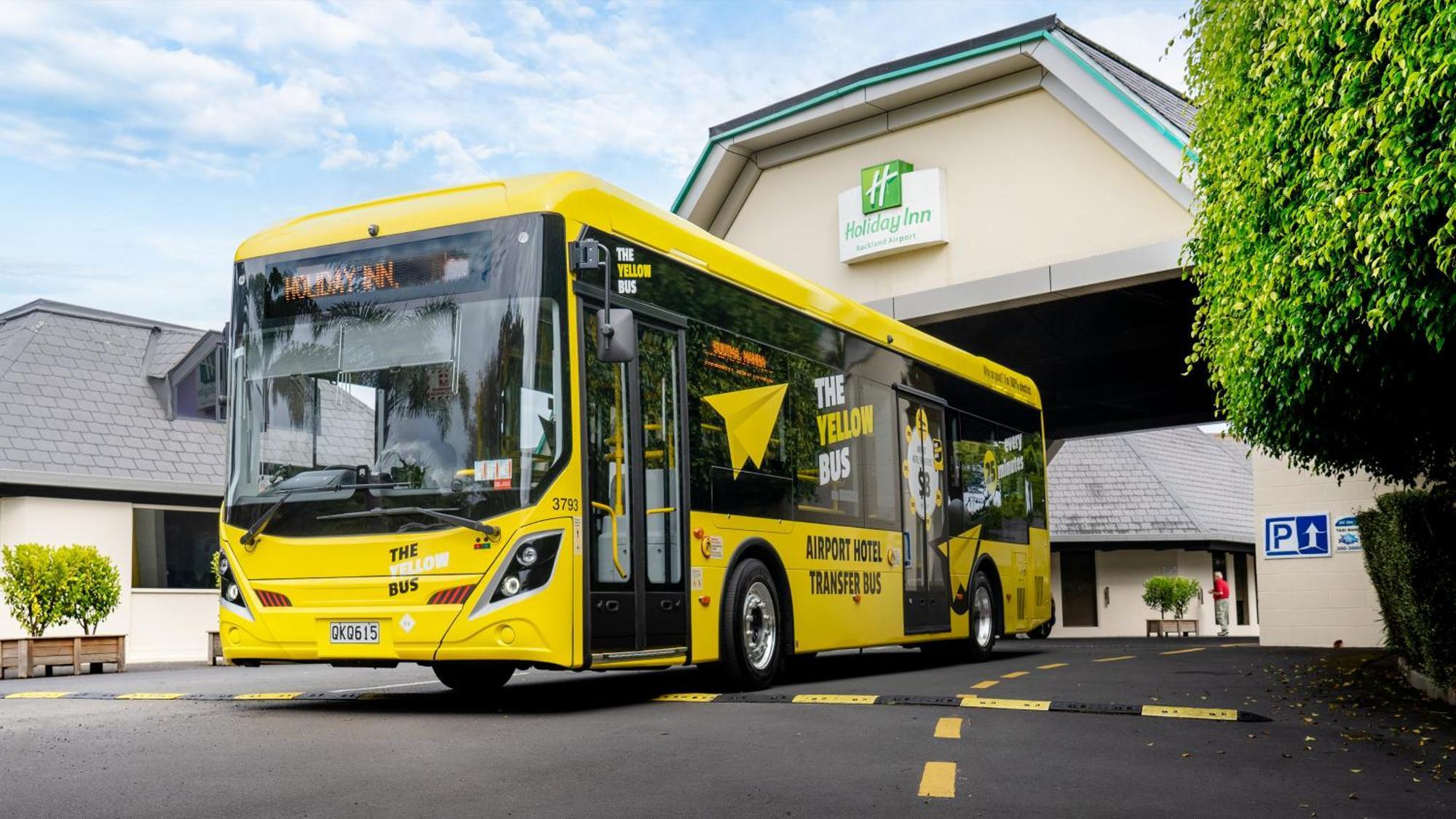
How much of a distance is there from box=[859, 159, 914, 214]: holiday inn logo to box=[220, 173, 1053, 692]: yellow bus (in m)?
12.9

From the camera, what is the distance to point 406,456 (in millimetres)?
9586

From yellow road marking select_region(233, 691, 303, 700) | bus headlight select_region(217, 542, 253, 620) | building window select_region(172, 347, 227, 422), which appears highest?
building window select_region(172, 347, 227, 422)

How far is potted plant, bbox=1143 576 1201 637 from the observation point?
42156mm

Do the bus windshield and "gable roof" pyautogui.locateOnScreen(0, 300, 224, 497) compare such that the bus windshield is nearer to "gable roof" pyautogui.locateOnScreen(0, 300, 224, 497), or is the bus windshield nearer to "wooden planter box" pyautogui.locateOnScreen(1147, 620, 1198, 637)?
"gable roof" pyautogui.locateOnScreen(0, 300, 224, 497)

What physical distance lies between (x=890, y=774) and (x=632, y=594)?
10.8 feet

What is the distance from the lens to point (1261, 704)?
437 inches

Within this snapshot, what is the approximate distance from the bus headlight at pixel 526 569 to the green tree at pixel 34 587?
44.7 ft

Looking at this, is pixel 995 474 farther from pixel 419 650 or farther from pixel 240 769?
pixel 240 769

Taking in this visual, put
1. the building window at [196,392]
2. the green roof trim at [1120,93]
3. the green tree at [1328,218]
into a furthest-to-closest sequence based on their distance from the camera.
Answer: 1. the building window at [196,392]
2. the green roof trim at [1120,93]
3. the green tree at [1328,218]

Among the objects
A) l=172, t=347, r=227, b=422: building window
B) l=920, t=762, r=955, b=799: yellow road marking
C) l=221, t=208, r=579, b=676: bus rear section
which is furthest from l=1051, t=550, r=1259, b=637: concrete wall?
l=920, t=762, r=955, b=799: yellow road marking

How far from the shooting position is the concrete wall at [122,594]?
889 inches

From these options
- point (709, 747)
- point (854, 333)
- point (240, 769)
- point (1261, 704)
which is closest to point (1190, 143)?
point (854, 333)

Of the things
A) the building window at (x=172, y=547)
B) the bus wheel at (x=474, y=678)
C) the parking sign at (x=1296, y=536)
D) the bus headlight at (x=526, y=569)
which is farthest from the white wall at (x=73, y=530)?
the parking sign at (x=1296, y=536)

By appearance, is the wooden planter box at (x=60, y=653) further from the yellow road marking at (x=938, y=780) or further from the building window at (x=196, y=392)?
the yellow road marking at (x=938, y=780)
